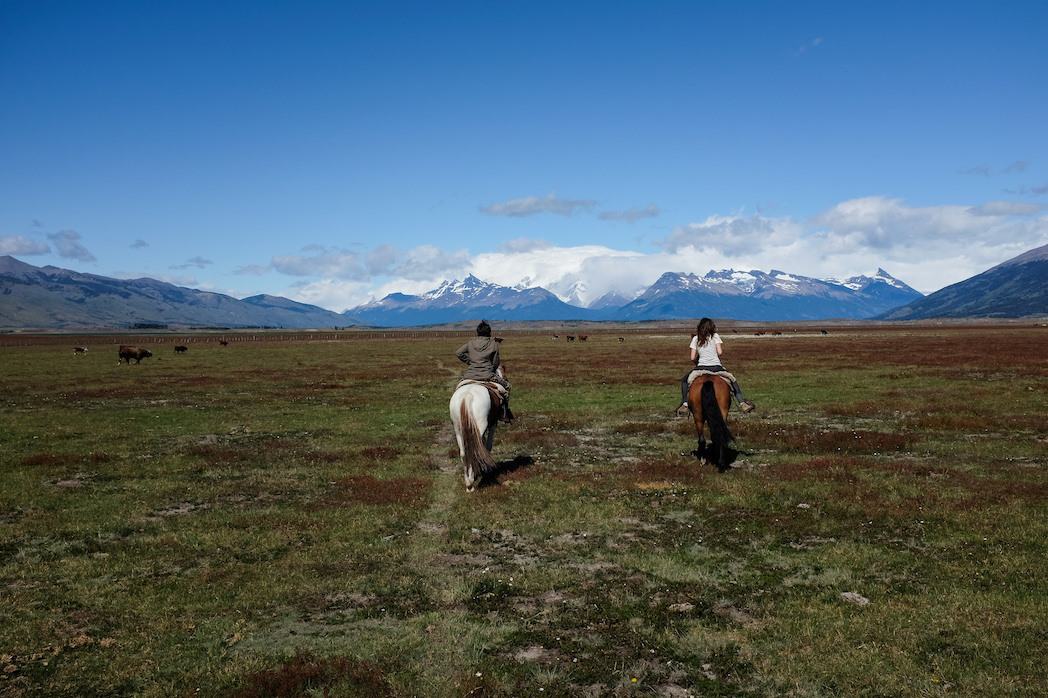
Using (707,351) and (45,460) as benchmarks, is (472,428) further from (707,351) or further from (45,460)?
(45,460)

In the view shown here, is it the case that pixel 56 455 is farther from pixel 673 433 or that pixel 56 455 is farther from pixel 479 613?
pixel 673 433

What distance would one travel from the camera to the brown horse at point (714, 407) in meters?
16.5

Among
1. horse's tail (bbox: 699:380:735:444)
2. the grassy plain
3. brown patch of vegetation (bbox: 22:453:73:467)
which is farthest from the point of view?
brown patch of vegetation (bbox: 22:453:73:467)

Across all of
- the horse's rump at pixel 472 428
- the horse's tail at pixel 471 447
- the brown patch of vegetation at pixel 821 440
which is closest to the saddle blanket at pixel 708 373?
the brown patch of vegetation at pixel 821 440

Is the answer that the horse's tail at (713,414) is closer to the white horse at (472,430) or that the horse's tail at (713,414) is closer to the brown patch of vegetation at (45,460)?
the white horse at (472,430)

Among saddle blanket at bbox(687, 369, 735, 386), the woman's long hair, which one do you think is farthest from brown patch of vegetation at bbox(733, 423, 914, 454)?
the woman's long hair

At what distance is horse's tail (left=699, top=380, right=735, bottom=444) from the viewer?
1648 centimetres

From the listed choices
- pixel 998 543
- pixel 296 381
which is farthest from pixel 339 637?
pixel 296 381

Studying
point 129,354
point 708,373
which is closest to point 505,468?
point 708,373

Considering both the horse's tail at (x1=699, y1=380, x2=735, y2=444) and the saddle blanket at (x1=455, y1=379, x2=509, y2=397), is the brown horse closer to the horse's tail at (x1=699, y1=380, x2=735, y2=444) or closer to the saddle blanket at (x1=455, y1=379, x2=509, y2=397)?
the horse's tail at (x1=699, y1=380, x2=735, y2=444)

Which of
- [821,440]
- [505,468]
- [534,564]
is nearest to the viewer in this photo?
[534,564]

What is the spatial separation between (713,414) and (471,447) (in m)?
6.52

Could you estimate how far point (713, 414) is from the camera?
1658 cm

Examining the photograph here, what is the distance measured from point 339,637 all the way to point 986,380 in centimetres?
4044
